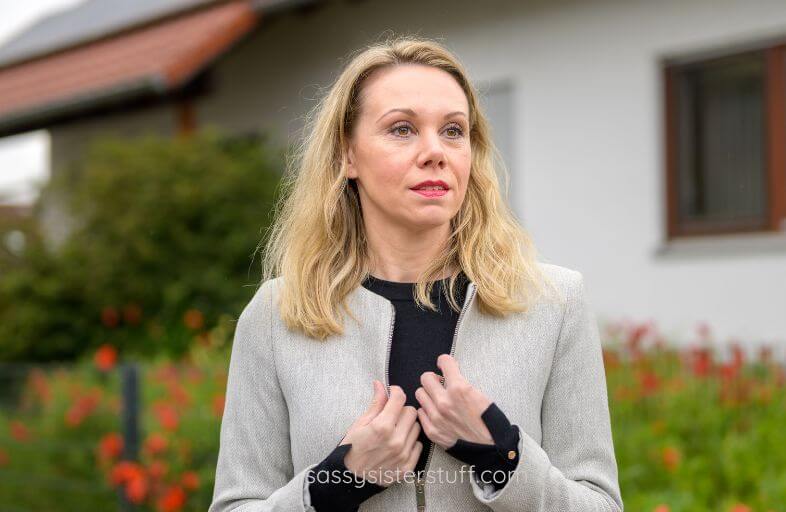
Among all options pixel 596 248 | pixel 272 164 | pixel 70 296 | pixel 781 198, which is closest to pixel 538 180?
pixel 596 248

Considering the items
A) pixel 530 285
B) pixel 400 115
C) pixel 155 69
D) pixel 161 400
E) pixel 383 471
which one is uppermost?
pixel 155 69

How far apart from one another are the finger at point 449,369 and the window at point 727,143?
250 inches

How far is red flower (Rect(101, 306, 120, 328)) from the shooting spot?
10.3 m

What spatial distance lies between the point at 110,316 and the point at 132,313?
196 millimetres

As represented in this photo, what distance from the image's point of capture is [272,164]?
1102cm

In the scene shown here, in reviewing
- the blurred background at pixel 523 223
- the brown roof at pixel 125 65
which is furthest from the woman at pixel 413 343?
the brown roof at pixel 125 65

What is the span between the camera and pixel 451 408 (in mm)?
2113

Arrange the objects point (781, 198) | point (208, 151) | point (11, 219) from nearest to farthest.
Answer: point (781, 198) → point (208, 151) → point (11, 219)

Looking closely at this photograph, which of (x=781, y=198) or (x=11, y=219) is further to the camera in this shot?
(x=11, y=219)

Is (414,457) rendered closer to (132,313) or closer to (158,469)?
(158,469)

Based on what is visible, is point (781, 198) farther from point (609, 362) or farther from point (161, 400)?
point (161, 400)

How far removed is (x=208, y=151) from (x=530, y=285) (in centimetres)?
843

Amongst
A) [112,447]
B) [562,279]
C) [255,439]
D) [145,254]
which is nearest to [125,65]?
[145,254]

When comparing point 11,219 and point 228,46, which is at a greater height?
point 228,46
